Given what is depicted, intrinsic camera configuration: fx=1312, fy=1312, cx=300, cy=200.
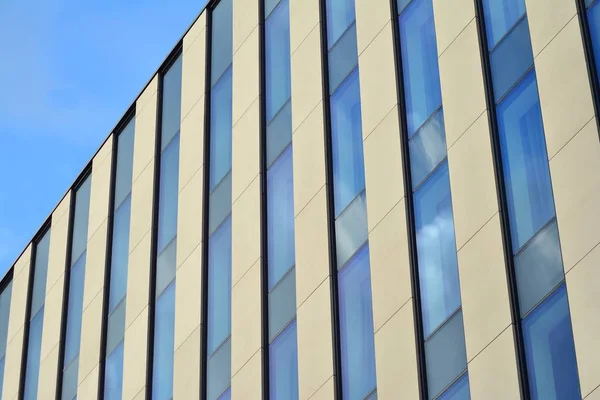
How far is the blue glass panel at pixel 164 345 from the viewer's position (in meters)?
33.1

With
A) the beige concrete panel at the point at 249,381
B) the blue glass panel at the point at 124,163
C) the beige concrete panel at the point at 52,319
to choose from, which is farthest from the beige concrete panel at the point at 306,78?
the beige concrete panel at the point at 52,319

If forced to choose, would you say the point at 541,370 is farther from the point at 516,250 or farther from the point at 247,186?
the point at 247,186

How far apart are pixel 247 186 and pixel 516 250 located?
11131 mm

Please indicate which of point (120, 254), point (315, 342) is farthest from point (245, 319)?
point (120, 254)

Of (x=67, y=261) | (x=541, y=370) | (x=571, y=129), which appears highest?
(x=67, y=261)

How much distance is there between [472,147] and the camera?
958 inches

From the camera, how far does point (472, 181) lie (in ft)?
78.8

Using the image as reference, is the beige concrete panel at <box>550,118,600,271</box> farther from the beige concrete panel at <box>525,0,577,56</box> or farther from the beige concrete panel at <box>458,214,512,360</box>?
the beige concrete panel at <box>525,0,577,56</box>

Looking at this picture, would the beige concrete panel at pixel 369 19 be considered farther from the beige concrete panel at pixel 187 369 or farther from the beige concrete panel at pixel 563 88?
the beige concrete panel at pixel 187 369

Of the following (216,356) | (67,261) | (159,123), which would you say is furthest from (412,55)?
(67,261)

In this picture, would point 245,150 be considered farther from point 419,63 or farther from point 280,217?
point 419,63

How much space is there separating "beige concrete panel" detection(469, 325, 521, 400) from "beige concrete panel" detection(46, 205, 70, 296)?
2195cm

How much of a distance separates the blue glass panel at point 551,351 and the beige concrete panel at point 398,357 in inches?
117

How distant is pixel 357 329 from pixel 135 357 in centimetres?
1039
